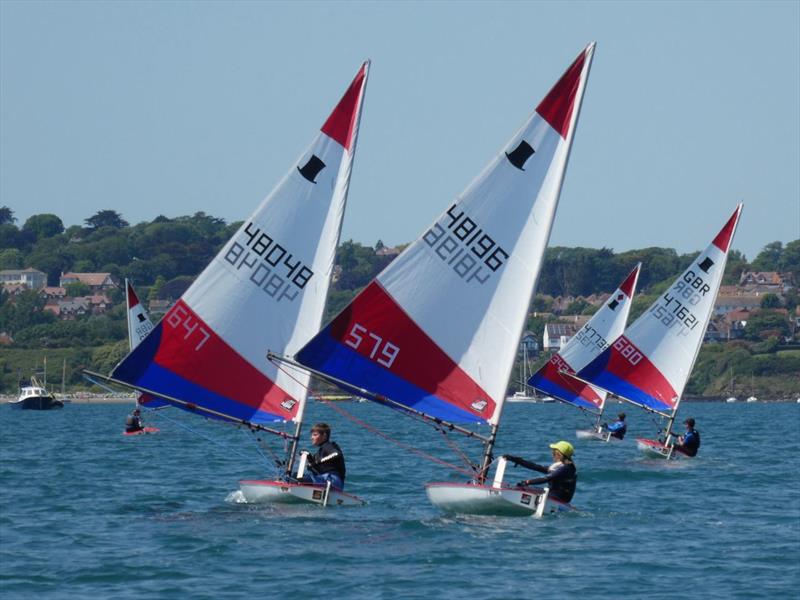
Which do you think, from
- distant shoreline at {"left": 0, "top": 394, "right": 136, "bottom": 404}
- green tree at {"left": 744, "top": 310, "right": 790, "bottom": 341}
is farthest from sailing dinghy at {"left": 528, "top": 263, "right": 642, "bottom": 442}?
green tree at {"left": 744, "top": 310, "right": 790, "bottom": 341}

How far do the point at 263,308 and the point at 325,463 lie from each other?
113 inches

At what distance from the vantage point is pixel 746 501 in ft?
95.9

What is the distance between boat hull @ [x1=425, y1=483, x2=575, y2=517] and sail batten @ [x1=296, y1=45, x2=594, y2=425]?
1.18 metres

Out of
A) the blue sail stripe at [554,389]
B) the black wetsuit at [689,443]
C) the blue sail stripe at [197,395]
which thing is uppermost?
the blue sail stripe at [554,389]

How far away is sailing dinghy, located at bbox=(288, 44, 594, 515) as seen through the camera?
81.5 ft

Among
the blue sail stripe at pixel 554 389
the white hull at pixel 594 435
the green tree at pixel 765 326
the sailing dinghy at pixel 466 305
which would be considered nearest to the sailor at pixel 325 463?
the sailing dinghy at pixel 466 305

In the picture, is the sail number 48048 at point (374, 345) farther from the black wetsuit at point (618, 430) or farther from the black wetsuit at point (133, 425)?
the black wetsuit at point (133, 425)

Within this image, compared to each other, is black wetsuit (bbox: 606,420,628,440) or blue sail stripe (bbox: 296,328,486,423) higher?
black wetsuit (bbox: 606,420,628,440)

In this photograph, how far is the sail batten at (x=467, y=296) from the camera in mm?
24875

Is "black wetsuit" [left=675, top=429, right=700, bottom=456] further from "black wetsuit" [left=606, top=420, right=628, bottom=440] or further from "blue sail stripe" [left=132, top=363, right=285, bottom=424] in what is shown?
"blue sail stripe" [left=132, top=363, right=285, bottom=424]

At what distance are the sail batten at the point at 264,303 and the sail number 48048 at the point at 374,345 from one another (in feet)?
6.42

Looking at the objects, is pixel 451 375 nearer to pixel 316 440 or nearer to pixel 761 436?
pixel 316 440

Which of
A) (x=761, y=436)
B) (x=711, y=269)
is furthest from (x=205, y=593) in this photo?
(x=761, y=436)

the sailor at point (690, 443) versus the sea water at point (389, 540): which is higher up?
the sailor at point (690, 443)
